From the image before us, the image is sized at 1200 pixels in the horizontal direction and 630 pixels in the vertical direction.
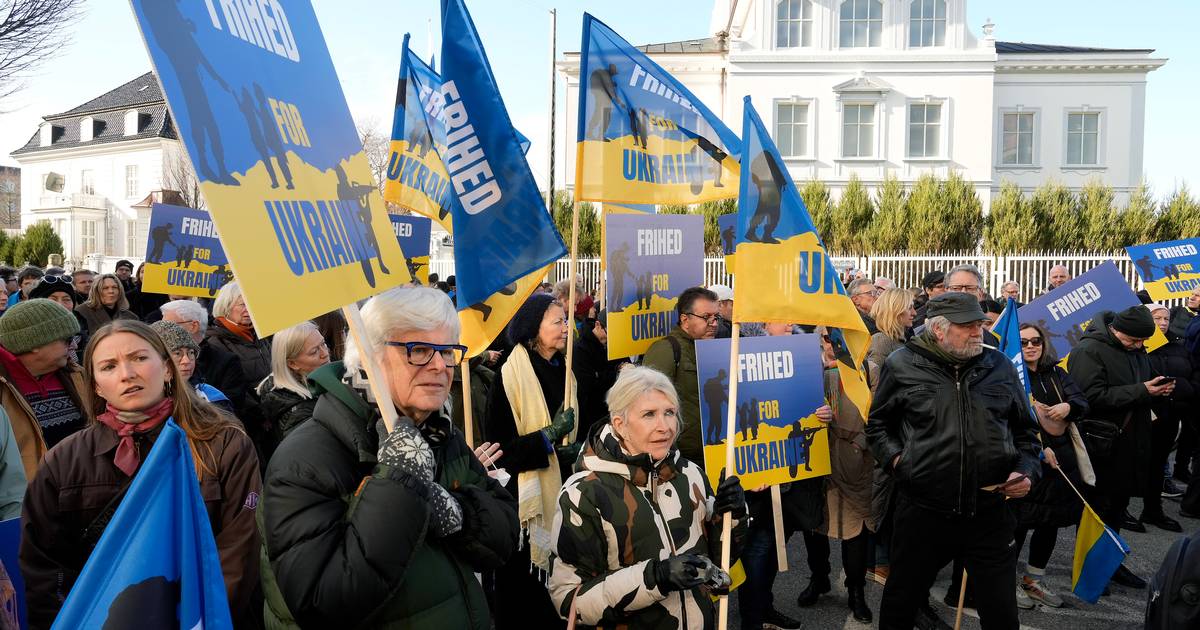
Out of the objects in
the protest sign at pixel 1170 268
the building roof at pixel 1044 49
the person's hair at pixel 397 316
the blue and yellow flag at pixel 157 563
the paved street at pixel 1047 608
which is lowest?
the paved street at pixel 1047 608

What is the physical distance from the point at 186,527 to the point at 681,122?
4288 millimetres

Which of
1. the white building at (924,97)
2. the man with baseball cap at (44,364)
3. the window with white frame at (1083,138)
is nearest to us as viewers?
the man with baseball cap at (44,364)

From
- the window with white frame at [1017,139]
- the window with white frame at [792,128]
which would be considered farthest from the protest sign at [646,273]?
the window with white frame at [1017,139]

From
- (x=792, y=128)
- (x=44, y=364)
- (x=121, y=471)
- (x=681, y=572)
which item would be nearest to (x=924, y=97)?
(x=792, y=128)

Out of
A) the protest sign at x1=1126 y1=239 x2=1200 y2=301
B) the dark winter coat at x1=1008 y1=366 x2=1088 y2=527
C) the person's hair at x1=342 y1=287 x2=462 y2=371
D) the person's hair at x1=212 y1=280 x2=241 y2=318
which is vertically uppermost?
the protest sign at x1=1126 y1=239 x2=1200 y2=301

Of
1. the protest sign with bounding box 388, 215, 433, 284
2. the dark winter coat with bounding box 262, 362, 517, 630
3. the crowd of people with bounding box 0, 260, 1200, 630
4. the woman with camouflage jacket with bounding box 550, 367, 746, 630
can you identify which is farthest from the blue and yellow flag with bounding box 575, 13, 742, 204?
the protest sign with bounding box 388, 215, 433, 284

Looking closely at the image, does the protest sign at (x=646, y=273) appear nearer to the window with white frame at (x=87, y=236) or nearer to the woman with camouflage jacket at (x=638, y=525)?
the woman with camouflage jacket at (x=638, y=525)

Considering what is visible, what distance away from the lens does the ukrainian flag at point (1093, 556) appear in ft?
16.8

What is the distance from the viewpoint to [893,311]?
598 cm

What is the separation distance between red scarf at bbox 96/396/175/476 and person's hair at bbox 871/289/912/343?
4631mm

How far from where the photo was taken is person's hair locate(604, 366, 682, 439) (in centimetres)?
340

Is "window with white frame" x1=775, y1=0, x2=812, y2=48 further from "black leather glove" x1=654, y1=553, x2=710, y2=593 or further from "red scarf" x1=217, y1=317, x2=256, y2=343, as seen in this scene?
"black leather glove" x1=654, y1=553, x2=710, y2=593

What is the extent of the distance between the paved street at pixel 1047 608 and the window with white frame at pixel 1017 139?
2772 centimetres

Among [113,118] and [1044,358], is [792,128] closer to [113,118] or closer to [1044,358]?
[1044,358]
